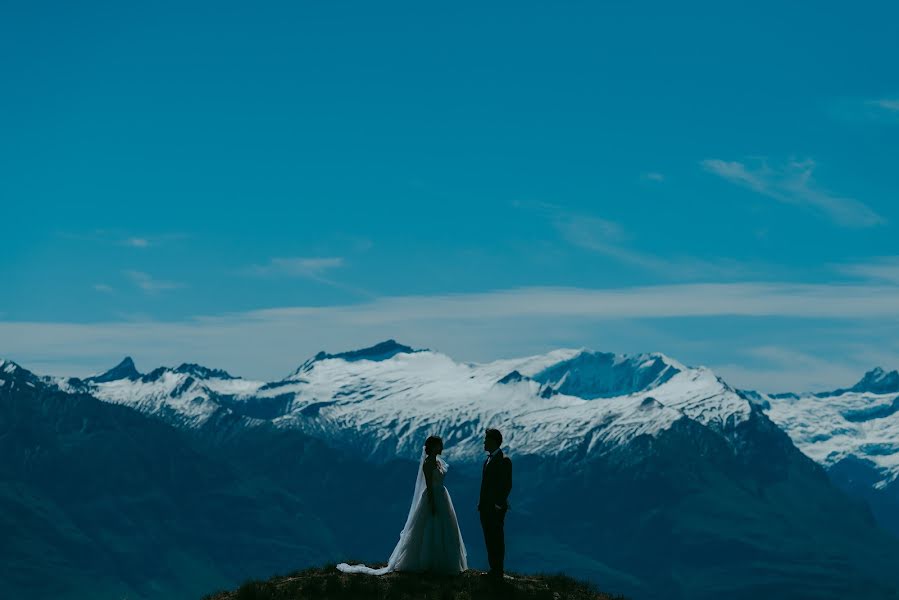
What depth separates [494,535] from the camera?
53.0 metres

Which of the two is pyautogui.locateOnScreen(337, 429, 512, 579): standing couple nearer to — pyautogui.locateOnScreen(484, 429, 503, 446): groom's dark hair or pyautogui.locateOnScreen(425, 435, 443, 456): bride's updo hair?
pyautogui.locateOnScreen(425, 435, 443, 456): bride's updo hair

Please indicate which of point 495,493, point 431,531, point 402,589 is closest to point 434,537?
point 431,531

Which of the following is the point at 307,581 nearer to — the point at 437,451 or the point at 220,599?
the point at 220,599

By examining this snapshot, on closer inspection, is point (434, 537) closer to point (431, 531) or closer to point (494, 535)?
point (431, 531)

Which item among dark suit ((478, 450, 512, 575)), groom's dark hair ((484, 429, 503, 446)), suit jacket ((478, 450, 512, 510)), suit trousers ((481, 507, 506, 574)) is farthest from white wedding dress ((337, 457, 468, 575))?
groom's dark hair ((484, 429, 503, 446))

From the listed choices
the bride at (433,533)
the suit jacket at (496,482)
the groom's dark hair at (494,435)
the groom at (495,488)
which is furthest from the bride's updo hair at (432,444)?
the groom's dark hair at (494,435)

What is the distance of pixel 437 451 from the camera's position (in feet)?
183

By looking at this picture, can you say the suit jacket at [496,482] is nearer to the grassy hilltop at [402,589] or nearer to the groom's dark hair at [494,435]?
the groom's dark hair at [494,435]

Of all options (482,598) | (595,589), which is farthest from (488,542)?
(595,589)

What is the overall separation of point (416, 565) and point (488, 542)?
15.3ft

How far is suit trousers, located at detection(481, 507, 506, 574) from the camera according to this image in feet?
172

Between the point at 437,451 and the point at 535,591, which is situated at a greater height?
the point at 437,451

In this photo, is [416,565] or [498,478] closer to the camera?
[498,478]

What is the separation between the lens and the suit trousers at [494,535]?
5250 centimetres
